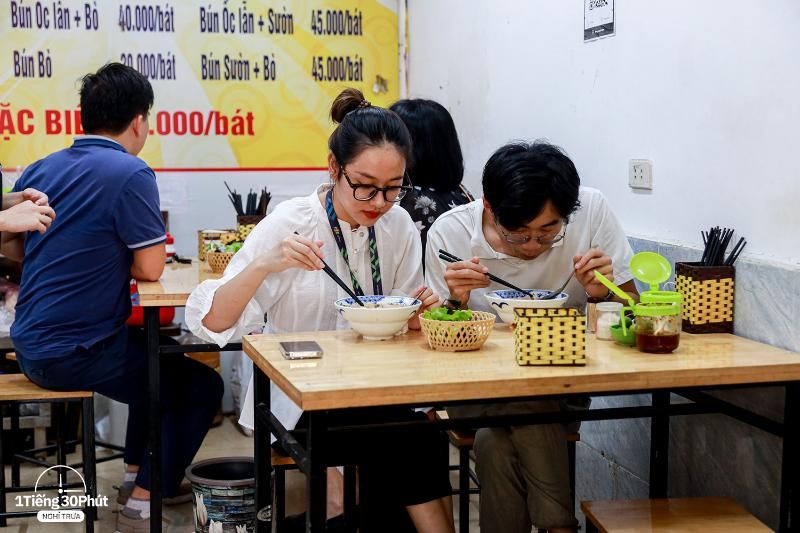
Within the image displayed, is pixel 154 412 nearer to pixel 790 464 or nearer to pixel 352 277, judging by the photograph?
pixel 352 277

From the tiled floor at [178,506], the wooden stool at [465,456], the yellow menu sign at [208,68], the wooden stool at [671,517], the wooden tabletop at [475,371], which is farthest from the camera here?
the yellow menu sign at [208,68]

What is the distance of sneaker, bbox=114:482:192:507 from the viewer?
3727 millimetres

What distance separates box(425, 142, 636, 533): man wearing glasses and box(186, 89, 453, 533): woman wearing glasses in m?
0.14

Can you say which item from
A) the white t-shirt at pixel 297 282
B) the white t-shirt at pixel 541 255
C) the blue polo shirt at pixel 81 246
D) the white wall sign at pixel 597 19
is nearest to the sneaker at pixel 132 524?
the blue polo shirt at pixel 81 246

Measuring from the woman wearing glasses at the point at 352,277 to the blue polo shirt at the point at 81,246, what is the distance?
0.90 meters

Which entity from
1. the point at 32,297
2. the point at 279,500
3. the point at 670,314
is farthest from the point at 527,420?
the point at 32,297

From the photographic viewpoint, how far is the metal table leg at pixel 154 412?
324cm

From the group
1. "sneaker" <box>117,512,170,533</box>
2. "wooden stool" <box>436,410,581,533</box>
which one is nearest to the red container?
"sneaker" <box>117,512,170,533</box>

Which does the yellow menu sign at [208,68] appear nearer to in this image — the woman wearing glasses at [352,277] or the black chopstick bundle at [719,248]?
the woman wearing glasses at [352,277]

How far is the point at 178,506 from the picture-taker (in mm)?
3764

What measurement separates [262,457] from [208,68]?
3.28 metres

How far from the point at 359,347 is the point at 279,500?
0.46m

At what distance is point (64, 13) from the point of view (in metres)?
4.93

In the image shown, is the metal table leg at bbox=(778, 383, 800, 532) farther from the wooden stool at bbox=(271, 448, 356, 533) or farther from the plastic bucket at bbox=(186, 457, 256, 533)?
the plastic bucket at bbox=(186, 457, 256, 533)
